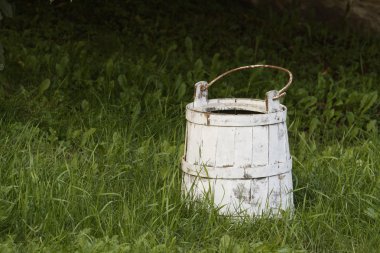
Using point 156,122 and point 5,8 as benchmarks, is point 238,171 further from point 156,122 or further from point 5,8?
point 5,8

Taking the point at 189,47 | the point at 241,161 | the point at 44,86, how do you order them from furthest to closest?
the point at 189,47
the point at 44,86
the point at 241,161

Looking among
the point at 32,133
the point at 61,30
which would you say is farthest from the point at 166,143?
the point at 61,30

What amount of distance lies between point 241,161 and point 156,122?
Answer: 1498 mm

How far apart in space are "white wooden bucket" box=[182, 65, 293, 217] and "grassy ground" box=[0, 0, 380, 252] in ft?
0.32

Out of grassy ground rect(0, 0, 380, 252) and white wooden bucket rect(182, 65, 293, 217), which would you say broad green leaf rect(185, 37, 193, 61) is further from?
white wooden bucket rect(182, 65, 293, 217)

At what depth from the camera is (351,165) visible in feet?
16.1

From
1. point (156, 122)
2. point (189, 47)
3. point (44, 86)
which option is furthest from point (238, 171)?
point (189, 47)

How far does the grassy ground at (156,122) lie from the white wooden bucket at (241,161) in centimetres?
10

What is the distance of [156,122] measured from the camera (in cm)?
565

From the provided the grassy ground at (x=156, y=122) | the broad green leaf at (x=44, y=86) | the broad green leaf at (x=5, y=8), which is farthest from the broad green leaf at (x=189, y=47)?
the broad green leaf at (x=5, y=8)

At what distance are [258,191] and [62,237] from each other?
993 millimetres

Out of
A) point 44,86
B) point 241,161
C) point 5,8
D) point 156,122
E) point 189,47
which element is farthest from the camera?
point 189,47

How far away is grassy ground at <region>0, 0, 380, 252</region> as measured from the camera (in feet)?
13.5

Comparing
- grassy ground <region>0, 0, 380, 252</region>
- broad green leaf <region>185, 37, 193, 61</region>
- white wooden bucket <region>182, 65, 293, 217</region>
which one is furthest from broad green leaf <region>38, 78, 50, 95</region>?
white wooden bucket <region>182, 65, 293, 217</region>
